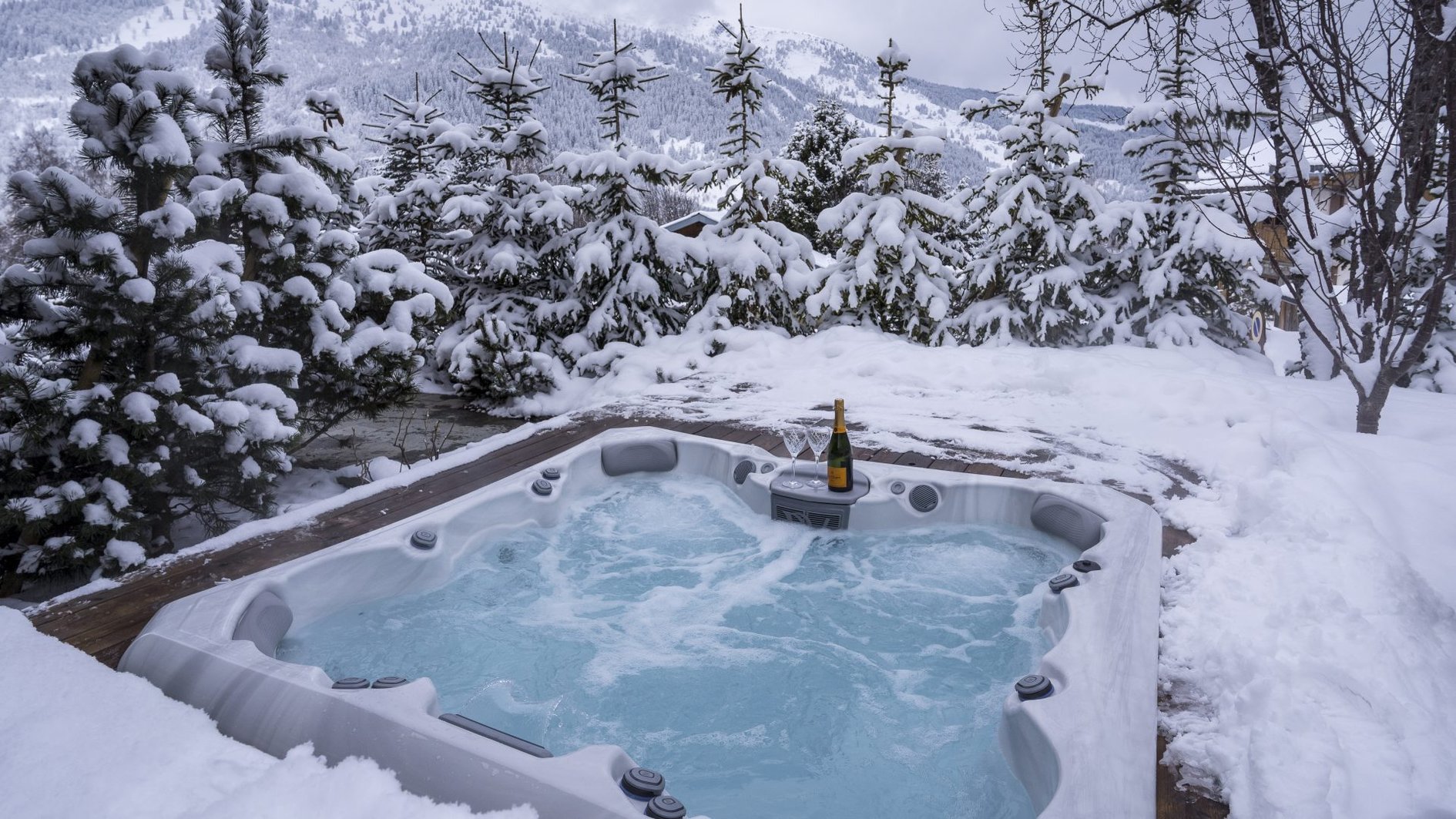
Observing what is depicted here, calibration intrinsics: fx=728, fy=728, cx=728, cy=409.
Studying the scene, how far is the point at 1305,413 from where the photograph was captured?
3721mm

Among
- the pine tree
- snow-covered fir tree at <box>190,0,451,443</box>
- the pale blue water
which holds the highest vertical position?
the pine tree

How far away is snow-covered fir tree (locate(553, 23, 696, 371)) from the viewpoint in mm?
6266

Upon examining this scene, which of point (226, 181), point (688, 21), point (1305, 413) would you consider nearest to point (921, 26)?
point (1305, 413)

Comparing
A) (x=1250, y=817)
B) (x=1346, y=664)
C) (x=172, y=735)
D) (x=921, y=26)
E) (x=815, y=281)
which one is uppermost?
(x=921, y=26)

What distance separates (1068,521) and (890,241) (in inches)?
146

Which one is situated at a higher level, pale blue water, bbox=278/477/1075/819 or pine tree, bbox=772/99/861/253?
pine tree, bbox=772/99/861/253

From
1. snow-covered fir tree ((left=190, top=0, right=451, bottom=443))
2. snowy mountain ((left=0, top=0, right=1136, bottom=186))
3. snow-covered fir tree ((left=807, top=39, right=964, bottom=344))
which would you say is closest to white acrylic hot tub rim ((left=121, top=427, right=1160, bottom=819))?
snow-covered fir tree ((left=190, top=0, right=451, bottom=443))

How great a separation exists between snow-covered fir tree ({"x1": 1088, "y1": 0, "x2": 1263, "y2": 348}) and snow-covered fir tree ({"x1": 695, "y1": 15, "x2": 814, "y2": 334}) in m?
2.65

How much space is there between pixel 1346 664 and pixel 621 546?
8.11 ft

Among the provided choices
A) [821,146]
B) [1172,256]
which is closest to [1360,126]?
[1172,256]

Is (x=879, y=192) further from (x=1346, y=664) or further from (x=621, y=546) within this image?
(x=1346, y=664)

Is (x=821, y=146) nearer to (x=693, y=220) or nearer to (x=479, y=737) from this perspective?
(x=693, y=220)

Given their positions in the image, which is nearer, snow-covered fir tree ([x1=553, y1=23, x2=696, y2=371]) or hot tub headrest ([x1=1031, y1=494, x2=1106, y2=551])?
hot tub headrest ([x1=1031, y1=494, x2=1106, y2=551])

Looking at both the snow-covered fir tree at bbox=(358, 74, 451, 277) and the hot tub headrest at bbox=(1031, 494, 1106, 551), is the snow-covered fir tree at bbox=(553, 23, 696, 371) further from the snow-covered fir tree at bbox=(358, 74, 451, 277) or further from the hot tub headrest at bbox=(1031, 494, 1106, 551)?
the hot tub headrest at bbox=(1031, 494, 1106, 551)
